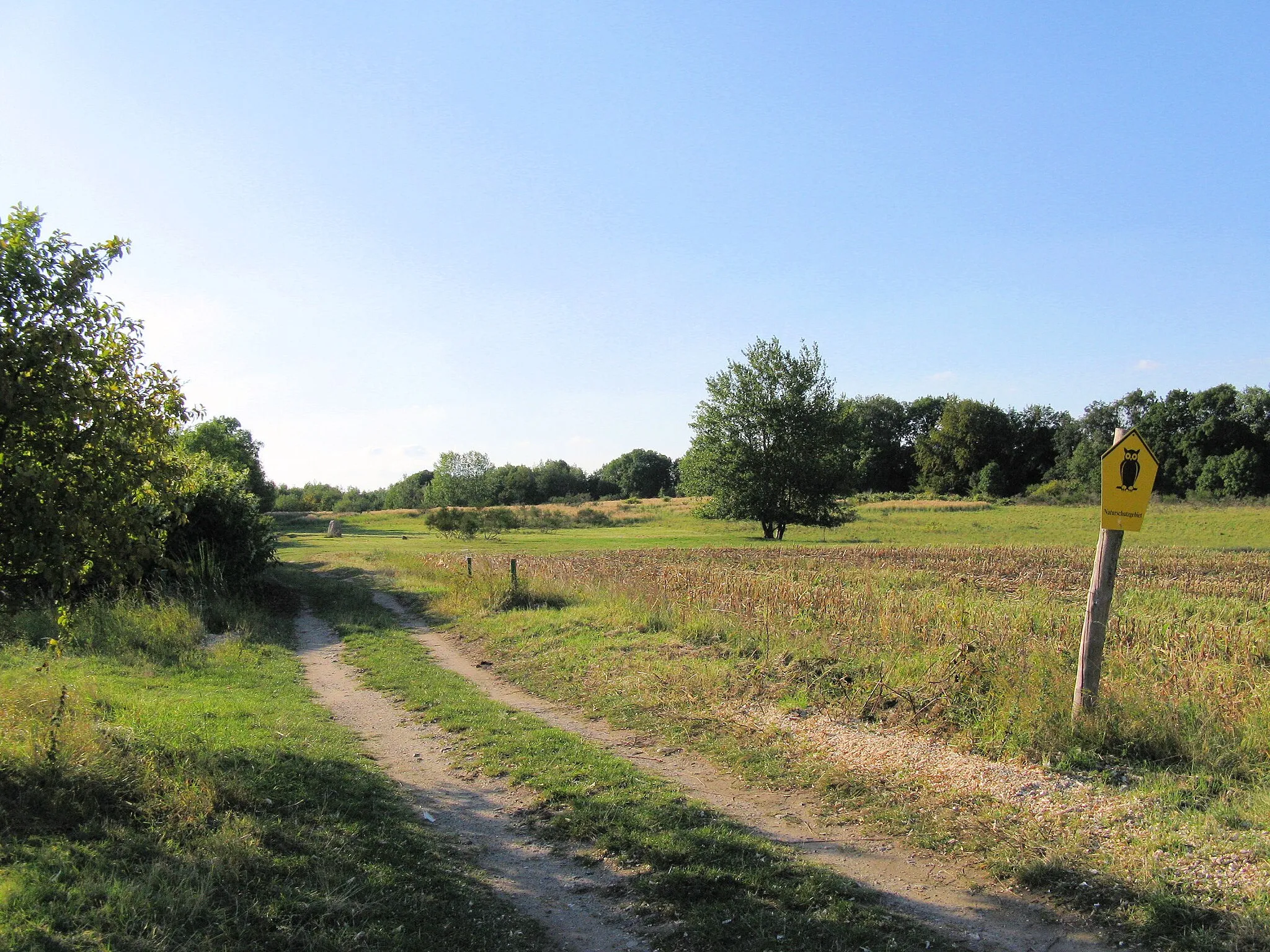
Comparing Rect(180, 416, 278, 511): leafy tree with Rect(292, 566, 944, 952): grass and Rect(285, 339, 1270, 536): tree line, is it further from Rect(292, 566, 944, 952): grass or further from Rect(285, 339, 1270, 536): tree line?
Rect(292, 566, 944, 952): grass

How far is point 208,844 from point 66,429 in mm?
3672

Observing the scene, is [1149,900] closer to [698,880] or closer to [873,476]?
[698,880]

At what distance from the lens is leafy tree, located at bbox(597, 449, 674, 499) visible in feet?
479

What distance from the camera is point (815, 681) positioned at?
1041 cm

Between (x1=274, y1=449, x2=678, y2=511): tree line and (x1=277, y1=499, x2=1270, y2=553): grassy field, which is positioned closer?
(x1=277, y1=499, x2=1270, y2=553): grassy field

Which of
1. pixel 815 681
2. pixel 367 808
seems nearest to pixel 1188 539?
pixel 815 681

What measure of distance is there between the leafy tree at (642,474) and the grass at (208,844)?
13361 centimetres

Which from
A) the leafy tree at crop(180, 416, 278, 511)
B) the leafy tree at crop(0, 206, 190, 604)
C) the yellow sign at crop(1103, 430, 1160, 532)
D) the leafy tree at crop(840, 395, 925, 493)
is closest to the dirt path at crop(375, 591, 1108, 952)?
the yellow sign at crop(1103, 430, 1160, 532)

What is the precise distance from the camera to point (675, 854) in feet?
19.1

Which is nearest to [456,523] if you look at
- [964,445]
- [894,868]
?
[894,868]

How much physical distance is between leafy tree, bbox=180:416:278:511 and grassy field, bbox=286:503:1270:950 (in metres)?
74.8

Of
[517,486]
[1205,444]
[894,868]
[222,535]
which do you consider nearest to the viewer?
[894,868]

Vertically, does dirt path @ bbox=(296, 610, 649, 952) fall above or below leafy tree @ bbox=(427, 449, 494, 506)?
below

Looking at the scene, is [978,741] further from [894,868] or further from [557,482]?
[557,482]
